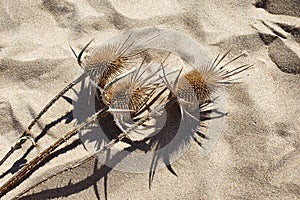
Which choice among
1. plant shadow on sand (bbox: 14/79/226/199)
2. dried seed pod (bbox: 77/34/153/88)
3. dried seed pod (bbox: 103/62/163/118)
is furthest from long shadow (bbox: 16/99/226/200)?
dried seed pod (bbox: 77/34/153/88)

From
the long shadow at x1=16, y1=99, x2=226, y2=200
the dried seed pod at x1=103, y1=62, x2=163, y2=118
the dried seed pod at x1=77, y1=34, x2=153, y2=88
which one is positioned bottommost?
the long shadow at x1=16, y1=99, x2=226, y2=200

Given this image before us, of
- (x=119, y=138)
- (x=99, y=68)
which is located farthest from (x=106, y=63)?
(x=119, y=138)

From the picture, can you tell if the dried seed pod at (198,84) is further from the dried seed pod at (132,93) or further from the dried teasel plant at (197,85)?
the dried seed pod at (132,93)

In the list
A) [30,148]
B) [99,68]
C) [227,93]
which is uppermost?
[99,68]

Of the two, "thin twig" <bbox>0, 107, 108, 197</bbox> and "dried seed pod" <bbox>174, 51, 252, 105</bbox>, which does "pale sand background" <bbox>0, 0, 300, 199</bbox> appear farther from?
"dried seed pod" <bbox>174, 51, 252, 105</bbox>

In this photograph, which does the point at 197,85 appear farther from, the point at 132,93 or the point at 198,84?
the point at 132,93

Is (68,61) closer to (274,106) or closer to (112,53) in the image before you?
(112,53)

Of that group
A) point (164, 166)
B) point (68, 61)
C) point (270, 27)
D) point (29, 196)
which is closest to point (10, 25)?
point (68, 61)

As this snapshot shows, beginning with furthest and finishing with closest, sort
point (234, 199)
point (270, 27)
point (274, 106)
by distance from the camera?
point (270, 27), point (274, 106), point (234, 199)

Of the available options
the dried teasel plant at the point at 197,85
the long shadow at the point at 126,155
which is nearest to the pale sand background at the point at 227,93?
the long shadow at the point at 126,155
